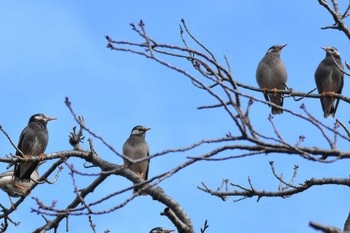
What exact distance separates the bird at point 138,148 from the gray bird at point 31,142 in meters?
1.68

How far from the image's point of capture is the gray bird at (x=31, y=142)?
9047 millimetres

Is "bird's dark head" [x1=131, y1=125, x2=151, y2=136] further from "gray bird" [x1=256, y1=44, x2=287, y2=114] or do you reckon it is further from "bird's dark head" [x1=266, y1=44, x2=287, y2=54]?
"bird's dark head" [x1=266, y1=44, x2=287, y2=54]

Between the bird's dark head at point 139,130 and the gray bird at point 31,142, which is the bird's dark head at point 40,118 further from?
the bird's dark head at point 139,130

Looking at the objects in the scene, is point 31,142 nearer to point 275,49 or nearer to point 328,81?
point 275,49

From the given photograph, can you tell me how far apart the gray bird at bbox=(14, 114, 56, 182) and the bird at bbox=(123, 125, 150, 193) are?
1679 mm

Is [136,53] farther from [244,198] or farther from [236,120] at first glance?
[244,198]

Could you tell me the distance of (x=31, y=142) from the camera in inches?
362

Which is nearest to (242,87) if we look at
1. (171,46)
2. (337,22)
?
(337,22)

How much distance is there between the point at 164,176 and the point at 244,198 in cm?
342

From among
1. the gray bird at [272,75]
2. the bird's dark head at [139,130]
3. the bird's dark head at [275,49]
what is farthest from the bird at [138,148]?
the bird's dark head at [275,49]

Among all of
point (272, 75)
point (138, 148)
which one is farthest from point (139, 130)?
point (272, 75)

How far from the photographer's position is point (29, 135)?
9.26 m

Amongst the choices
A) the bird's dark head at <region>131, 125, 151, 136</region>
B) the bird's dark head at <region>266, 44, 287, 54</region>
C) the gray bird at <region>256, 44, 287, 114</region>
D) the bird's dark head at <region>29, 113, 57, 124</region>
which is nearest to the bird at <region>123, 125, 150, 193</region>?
the bird's dark head at <region>131, 125, 151, 136</region>

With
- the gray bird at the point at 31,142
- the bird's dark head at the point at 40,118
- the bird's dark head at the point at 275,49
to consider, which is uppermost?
the bird's dark head at the point at 275,49
